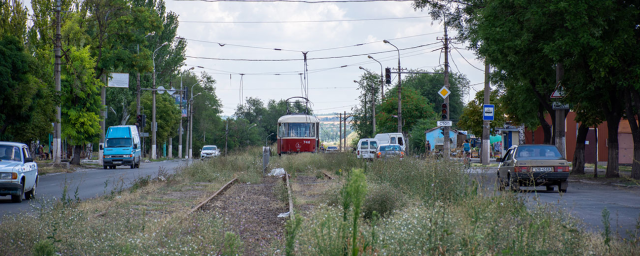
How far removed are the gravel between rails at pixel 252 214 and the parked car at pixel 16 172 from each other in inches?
181

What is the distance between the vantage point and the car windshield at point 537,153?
17.2 meters

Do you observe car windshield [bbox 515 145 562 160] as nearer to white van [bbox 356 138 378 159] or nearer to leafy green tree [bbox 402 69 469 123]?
white van [bbox 356 138 378 159]

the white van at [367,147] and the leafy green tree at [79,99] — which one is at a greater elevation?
the leafy green tree at [79,99]

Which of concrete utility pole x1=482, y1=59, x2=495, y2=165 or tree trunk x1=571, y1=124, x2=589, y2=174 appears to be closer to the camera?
tree trunk x1=571, y1=124, x2=589, y2=174

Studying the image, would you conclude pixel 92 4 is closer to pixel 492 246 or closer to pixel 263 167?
pixel 263 167

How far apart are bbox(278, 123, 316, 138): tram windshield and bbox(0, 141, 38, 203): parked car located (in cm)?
2270

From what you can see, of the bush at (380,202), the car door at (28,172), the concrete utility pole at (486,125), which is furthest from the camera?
the concrete utility pole at (486,125)

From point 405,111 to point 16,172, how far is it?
51.0 m

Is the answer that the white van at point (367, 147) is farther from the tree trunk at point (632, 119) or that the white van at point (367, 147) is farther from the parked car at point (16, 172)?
the parked car at point (16, 172)

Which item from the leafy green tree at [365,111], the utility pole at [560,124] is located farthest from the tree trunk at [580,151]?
the leafy green tree at [365,111]

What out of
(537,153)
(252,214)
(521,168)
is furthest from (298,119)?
(252,214)

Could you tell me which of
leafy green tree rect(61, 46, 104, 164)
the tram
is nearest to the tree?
the tram

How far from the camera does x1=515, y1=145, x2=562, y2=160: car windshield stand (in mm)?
17177

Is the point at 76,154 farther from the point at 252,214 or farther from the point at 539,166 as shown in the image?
the point at 539,166
